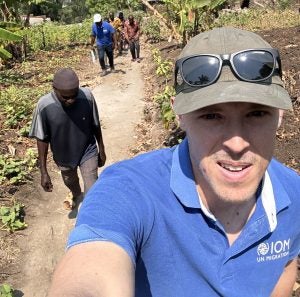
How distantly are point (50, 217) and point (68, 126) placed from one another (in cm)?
174

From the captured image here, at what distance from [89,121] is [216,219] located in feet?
A: 10.7

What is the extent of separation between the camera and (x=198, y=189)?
1700mm

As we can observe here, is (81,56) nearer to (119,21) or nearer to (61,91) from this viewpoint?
(119,21)

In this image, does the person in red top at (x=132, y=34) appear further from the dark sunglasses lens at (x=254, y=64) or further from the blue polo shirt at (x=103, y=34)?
the dark sunglasses lens at (x=254, y=64)

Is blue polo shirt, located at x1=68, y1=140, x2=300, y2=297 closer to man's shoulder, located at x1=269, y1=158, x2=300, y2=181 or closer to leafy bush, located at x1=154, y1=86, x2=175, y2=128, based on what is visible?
man's shoulder, located at x1=269, y1=158, x2=300, y2=181

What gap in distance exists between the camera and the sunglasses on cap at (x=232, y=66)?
157 centimetres

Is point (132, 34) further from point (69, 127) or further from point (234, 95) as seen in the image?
point (234, 95)

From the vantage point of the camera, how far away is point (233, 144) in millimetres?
1541

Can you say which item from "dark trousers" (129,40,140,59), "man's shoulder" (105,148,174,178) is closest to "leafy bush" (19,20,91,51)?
"dark trousers" (129,40,140,59)

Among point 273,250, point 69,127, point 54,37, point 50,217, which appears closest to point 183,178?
point 273,250

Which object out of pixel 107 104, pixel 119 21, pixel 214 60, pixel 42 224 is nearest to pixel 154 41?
pixel 119 21

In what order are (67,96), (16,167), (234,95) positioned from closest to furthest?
(234,95) → (67,96) → (16,167)

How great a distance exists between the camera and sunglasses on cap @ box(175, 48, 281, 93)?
157cm

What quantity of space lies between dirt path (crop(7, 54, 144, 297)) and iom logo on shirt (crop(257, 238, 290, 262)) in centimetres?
332
